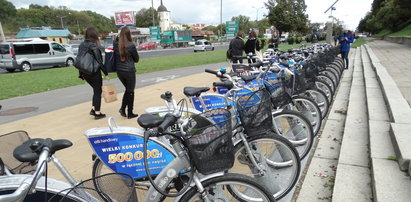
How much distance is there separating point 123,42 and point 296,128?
125 inches

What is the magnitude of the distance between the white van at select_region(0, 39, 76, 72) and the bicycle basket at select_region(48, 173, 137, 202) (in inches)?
662

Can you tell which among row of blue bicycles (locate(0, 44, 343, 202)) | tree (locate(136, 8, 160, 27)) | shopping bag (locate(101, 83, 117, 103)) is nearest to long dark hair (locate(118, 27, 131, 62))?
shopping bag (locate(101, 83, 117, 103))

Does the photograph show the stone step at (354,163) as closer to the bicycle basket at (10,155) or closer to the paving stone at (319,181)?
the paving stone at (319,181)

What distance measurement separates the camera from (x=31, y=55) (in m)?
15.8

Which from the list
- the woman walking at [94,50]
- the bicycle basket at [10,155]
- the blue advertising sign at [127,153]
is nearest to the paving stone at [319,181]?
the blue advertising sign at [127,153]

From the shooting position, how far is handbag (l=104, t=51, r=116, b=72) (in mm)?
4723

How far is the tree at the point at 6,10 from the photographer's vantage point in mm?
74125

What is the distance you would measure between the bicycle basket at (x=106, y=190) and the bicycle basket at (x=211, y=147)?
1.32 feet

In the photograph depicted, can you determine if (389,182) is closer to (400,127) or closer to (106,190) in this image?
(400,127)

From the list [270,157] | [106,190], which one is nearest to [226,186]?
[106,190]

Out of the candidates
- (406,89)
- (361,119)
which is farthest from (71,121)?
(406,89)

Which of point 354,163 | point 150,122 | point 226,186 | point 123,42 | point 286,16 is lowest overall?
point 354,163

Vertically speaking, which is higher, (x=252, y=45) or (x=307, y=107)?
(x=252, y=45)

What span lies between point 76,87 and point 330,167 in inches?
336
